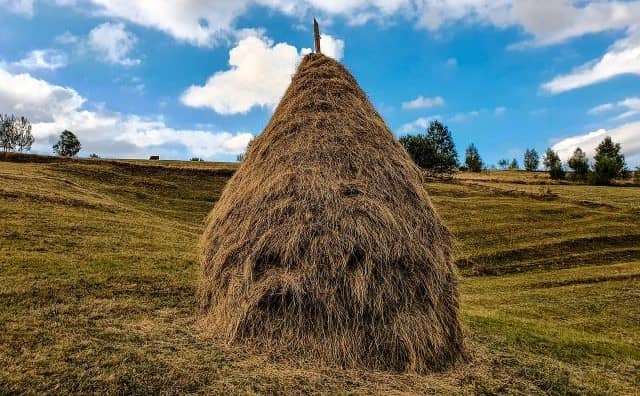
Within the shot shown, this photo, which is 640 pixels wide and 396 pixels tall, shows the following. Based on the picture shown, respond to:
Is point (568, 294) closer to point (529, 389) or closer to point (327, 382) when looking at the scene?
point (529, 389)

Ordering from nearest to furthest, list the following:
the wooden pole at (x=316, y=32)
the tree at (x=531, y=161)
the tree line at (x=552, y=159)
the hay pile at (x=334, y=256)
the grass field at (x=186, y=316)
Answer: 1. the grass field at (x=186, y=316)
2. the hay pile at (x=334, y=256)
3. the wooden pole at (x=316, y=32)
4. the tree line at (x=552, y=159)
5. the tree at (x=531, y=161)

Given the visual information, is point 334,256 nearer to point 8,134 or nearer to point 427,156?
point 427,156

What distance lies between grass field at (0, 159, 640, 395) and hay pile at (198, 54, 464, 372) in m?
0.44

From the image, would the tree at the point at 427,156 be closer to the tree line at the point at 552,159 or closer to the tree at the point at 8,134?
the tree line at the point at 552,159

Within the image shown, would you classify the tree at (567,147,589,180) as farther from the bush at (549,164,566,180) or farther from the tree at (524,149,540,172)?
the tree at (524,149,540,172)

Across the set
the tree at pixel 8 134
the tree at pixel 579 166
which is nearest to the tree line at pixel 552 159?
the tree at pixel 579 166

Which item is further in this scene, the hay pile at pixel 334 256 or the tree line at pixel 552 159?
the tree line at pixel 552 159

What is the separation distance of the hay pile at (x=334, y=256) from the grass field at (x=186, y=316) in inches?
17.4

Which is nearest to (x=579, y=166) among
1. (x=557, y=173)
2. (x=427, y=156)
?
(x=557, y=173)

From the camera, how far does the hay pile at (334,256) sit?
22.4 ft

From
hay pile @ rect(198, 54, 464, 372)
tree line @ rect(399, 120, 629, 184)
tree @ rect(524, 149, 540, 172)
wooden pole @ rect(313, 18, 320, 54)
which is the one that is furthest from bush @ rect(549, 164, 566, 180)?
hay pile @ rect(198, 54, 464, 372)

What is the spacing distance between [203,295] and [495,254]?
2079cm

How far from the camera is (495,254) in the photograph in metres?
25.3

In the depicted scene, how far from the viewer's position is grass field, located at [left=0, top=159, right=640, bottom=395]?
6039 mm
